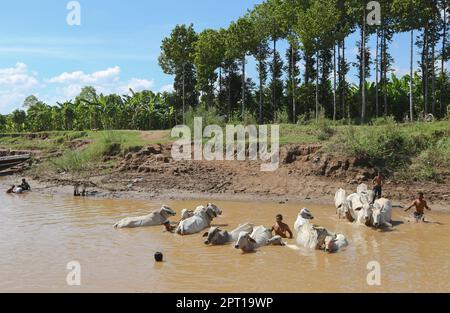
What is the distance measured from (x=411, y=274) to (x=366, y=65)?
98.1ft

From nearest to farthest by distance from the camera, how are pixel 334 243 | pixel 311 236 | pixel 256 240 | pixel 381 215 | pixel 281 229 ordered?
pixel 334 243, pixel 311 236, pixel 256 240, pixel 281 229, pixel 381 215

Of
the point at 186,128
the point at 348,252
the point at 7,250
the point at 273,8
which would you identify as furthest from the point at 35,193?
the point at 273,8

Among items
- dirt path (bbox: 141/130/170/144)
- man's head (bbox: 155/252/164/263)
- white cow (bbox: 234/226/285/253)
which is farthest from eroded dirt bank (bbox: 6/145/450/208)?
man's head (bbox: 155/252/164/263)

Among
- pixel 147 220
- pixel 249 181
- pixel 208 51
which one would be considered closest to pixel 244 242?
pixel 147 220

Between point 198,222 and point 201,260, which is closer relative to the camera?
point 201,260

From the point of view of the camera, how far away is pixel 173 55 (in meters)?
41.3

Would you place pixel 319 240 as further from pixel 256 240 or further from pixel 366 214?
pixel 366 214

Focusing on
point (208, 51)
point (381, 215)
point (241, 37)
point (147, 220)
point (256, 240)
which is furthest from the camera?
point (208, 51)

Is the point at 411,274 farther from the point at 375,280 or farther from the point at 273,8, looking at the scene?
the point at 273,8

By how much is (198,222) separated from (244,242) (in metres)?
2.80

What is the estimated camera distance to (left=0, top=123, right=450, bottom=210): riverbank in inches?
802

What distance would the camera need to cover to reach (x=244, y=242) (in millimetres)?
11852

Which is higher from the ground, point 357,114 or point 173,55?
point 173,55

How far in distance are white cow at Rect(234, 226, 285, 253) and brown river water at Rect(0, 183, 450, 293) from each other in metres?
0.24
